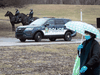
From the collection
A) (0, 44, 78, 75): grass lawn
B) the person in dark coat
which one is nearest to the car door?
(0, 44, 78, 75): grass lawn

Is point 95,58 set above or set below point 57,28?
above

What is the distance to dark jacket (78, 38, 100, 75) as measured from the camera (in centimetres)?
479

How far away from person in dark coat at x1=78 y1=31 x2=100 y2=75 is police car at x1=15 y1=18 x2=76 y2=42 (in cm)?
1508

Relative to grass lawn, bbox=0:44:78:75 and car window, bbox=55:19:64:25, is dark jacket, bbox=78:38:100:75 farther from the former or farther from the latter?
car window, bbox=55:19:64:25

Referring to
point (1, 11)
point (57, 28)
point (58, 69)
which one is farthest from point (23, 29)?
point (1, 11)

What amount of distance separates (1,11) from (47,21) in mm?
49941

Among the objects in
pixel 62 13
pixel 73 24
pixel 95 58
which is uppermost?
pixel 73 24

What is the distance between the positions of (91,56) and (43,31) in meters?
15.6

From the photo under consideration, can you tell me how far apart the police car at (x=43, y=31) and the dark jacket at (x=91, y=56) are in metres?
15.1

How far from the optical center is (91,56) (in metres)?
4.91

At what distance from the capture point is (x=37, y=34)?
20188 millimetres

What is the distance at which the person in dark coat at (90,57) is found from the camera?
4.79m

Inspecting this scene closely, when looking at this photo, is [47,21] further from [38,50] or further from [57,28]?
[38,50]

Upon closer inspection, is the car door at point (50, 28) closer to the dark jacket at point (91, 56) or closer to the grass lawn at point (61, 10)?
the dark jacket at point (91, 56)
